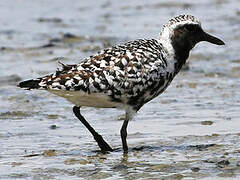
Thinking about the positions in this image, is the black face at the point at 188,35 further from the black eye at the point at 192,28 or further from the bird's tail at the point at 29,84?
the bird's tail at the point at 29,84

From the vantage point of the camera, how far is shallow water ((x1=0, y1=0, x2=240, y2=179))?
315 inches

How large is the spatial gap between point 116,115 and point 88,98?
6.65ft

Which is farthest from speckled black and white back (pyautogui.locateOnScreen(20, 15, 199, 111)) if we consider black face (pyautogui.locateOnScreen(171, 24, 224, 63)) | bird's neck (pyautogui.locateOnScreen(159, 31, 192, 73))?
black face (pyautogui.locateOnScreen(171, 24, 224, 63))

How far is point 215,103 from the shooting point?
36.2ft

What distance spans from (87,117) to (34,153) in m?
1.90

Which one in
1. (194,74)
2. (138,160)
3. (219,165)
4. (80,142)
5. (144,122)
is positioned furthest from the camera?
(194,74)

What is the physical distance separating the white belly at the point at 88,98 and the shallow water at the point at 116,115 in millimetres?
546

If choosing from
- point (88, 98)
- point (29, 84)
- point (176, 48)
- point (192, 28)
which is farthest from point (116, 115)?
point (29, 84)

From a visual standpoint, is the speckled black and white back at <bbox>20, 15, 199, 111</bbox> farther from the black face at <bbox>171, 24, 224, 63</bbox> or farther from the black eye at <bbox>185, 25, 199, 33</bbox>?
the black eye at <bbox>185, 25, 199, 33</bbox>

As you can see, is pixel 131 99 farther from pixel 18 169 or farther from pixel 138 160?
pixel 18 169

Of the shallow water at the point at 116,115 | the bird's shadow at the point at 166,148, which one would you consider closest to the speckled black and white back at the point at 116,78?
the bird's shadow at the point at 166,148

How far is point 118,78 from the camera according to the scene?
8.49 metres

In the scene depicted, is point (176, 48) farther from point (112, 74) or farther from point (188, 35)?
point (112, 74)

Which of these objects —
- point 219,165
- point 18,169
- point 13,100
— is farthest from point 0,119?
point 219,165
